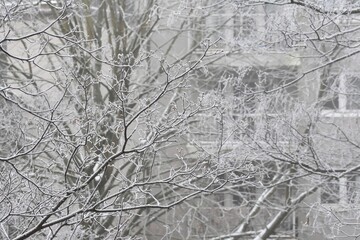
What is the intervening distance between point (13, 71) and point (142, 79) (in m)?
2.46

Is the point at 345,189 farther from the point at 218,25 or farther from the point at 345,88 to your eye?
the point at 218,25

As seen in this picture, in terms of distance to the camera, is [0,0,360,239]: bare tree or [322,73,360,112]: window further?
[322,73,360,112]: window

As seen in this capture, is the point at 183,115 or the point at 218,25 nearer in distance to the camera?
the point at 183,115

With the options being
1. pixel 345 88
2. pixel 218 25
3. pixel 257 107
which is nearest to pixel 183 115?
pixel 257 107

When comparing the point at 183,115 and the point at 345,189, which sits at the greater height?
the point at 183,115

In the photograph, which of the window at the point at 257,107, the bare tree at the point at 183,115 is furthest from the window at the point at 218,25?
the window at the point at 257,107

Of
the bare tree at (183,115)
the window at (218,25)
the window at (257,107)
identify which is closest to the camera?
the bare tree at (183,115)

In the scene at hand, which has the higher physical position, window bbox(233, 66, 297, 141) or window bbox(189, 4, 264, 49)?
window bbox(189, 4, 264, 49)

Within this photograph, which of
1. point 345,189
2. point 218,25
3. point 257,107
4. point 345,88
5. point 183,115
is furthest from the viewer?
point 218,25

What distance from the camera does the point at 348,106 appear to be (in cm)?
1313

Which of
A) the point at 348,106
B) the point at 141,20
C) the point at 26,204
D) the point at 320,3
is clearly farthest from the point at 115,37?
Result: the point at 26,204

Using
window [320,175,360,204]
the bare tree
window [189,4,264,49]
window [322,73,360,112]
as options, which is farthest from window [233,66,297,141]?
window [189,4,264,49]

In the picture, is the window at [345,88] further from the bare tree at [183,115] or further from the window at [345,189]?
the window at [345,189]

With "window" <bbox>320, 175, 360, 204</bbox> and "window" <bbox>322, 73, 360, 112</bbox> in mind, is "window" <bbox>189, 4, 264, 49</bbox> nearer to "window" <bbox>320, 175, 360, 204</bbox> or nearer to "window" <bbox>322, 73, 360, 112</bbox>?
"window" <bbox>322, 73, 360, 112</bbox>
